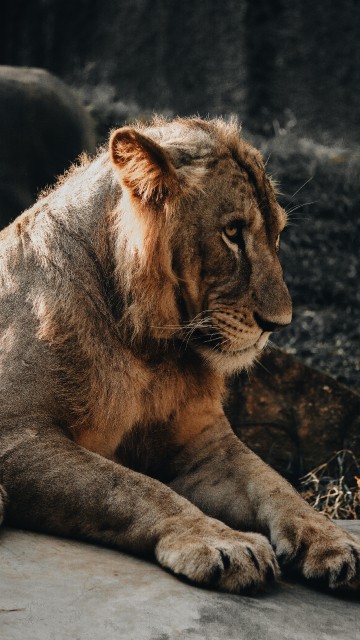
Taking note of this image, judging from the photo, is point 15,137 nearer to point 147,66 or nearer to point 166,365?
point 166,365

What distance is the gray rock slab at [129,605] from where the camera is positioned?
2.28 m

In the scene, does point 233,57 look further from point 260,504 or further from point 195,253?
point 260,504

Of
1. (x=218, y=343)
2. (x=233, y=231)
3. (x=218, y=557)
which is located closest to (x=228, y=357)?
(x=218, y=343)

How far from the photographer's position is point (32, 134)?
6.25 m

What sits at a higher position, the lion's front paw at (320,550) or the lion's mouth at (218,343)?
the lion's mouth at (218,343)

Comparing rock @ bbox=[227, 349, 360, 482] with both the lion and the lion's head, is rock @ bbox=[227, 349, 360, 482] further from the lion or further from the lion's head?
the lion's head

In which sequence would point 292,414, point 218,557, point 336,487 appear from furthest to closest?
point 292,414
point 336,487
point 218,557

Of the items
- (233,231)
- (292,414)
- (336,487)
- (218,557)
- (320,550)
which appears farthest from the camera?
(292,414)

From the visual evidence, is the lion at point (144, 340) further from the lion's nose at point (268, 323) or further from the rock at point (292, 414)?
the rock at point (292, 414)

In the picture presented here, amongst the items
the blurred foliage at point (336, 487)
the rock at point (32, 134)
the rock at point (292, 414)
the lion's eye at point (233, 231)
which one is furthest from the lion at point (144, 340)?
the rock at point (32, 134)

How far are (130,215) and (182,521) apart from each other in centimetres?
107

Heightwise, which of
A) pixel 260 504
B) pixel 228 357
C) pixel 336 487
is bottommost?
pixel 336 487

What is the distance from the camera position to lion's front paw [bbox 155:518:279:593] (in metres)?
2.65

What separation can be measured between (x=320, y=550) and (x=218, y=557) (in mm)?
374
